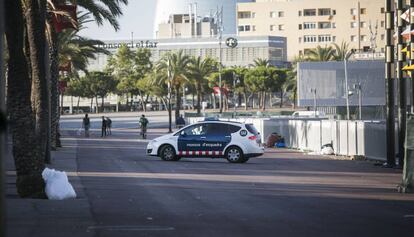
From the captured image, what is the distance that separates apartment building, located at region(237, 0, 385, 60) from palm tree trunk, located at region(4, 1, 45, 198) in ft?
394

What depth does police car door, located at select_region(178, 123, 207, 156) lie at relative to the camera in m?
31.8

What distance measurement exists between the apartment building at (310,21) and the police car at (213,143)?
104562mm

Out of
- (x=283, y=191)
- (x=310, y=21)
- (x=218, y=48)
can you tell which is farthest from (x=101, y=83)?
(x=283, y=191)

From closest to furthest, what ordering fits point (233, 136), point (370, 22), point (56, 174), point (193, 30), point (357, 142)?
1. point (56, 174)
2. point (233, 136)
3. point (357, 142)
4. point (370, 22)
5. point (193, 30)

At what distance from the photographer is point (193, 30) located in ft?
550

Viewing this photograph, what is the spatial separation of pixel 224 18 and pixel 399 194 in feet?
544

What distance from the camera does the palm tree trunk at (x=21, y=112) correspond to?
16297 mm

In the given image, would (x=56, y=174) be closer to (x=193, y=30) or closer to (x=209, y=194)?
(x=209, y=194)

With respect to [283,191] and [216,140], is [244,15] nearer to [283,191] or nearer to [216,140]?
[216,140]

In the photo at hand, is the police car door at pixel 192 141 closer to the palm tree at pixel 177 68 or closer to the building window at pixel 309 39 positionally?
the palm tree at pixel 177 68

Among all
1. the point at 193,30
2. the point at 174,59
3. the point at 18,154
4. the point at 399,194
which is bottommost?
the point at 399,194

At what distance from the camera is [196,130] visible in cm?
3209

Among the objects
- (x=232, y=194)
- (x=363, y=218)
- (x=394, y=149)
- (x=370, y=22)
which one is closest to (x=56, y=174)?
(x=232, y=194)

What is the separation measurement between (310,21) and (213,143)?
376 ft
